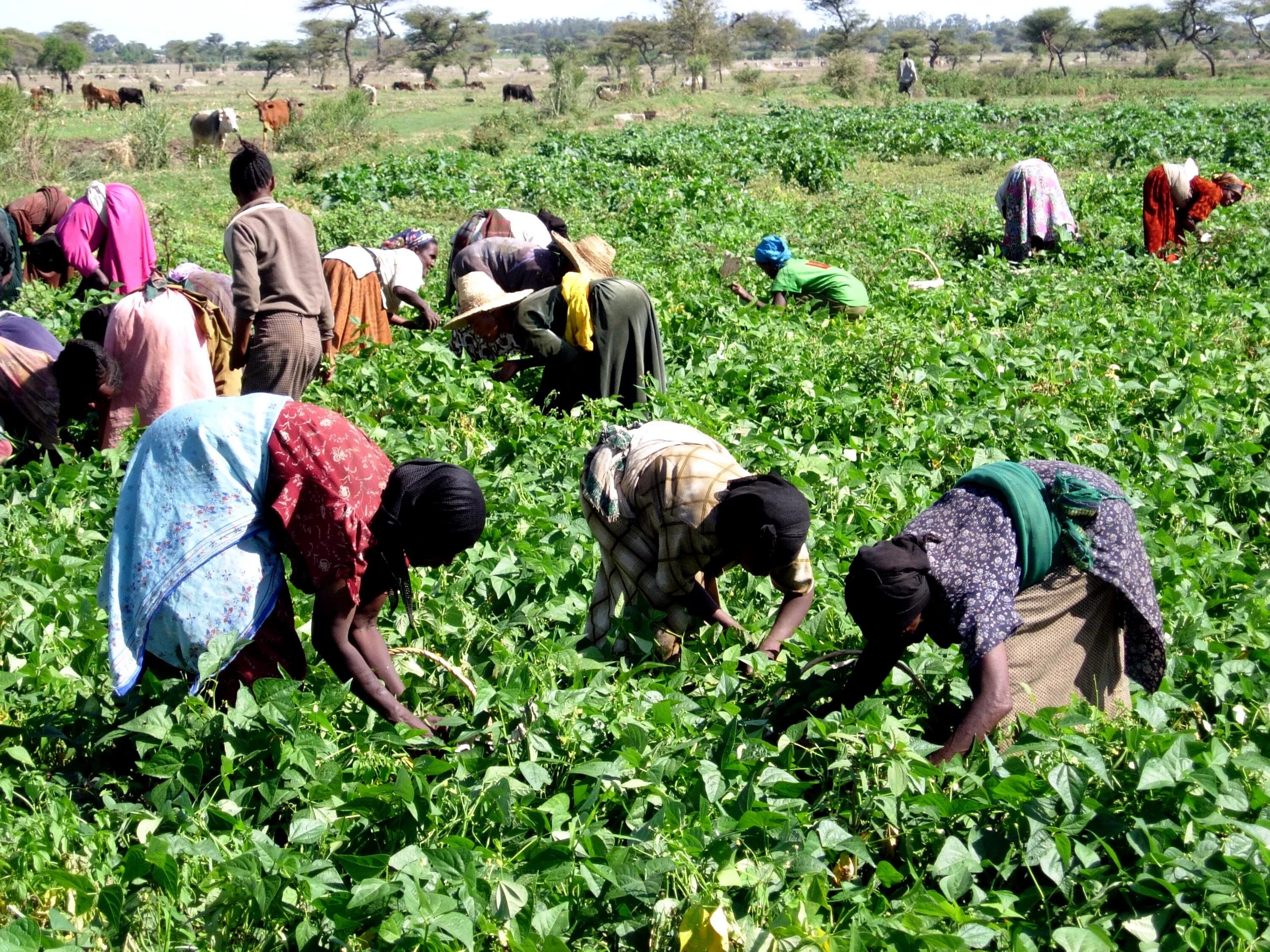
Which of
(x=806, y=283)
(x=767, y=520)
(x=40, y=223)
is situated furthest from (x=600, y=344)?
(x=40, y=223)

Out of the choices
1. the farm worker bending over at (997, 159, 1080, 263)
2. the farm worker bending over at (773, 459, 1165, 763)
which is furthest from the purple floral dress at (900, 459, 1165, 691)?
the farm worker bending over at (997, 159, 1080, 263)

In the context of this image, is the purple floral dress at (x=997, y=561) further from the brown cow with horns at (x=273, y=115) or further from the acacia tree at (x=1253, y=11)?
the acacia tree at (x=1253, y=11)

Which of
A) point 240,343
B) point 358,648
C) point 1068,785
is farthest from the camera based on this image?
point 240,343

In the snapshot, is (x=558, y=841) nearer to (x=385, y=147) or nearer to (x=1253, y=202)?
(x=1253, y=202)

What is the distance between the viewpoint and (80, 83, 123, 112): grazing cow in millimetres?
25875

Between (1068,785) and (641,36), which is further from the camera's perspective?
(641,36)

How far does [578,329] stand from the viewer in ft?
17.6

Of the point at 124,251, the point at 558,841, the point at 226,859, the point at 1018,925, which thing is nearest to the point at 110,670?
the point at 226,859

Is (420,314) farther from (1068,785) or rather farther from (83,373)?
(1068,785)

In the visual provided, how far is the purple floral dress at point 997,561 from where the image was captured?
2508 millimetres

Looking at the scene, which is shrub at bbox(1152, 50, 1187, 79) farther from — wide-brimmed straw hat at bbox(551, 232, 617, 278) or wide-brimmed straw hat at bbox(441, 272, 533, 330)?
wide-brimmed straw hat at bbox(441, 272, 533, 330)

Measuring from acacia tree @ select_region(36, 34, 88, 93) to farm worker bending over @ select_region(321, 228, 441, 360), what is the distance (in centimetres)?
3986

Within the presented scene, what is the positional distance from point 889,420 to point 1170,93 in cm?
2381

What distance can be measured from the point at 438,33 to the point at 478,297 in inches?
1848
